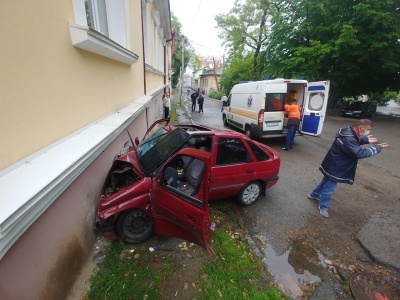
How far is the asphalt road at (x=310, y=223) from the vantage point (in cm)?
272

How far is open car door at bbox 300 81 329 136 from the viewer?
7.05 metres

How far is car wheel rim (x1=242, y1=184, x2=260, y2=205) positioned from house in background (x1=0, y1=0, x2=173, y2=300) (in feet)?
8.46

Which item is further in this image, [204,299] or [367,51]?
[367,51]

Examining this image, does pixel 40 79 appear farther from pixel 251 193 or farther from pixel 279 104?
pixel 279 104

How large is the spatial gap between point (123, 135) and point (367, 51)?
663 inches

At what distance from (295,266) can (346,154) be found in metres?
2.11

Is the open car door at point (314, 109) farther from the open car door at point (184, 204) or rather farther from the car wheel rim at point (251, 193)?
the open car door at point (184, 204)

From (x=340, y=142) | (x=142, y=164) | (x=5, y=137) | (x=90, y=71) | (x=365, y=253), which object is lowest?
(x=365, y=253)

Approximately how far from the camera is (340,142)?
355 centimetres

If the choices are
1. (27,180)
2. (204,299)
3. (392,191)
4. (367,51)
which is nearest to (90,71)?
(27,180)

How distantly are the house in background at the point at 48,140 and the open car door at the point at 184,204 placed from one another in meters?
0.91

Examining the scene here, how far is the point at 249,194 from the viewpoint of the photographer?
3979mm

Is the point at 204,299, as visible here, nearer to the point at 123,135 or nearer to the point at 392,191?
the point at 123,135

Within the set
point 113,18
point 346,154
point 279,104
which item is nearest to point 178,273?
point 346,154
